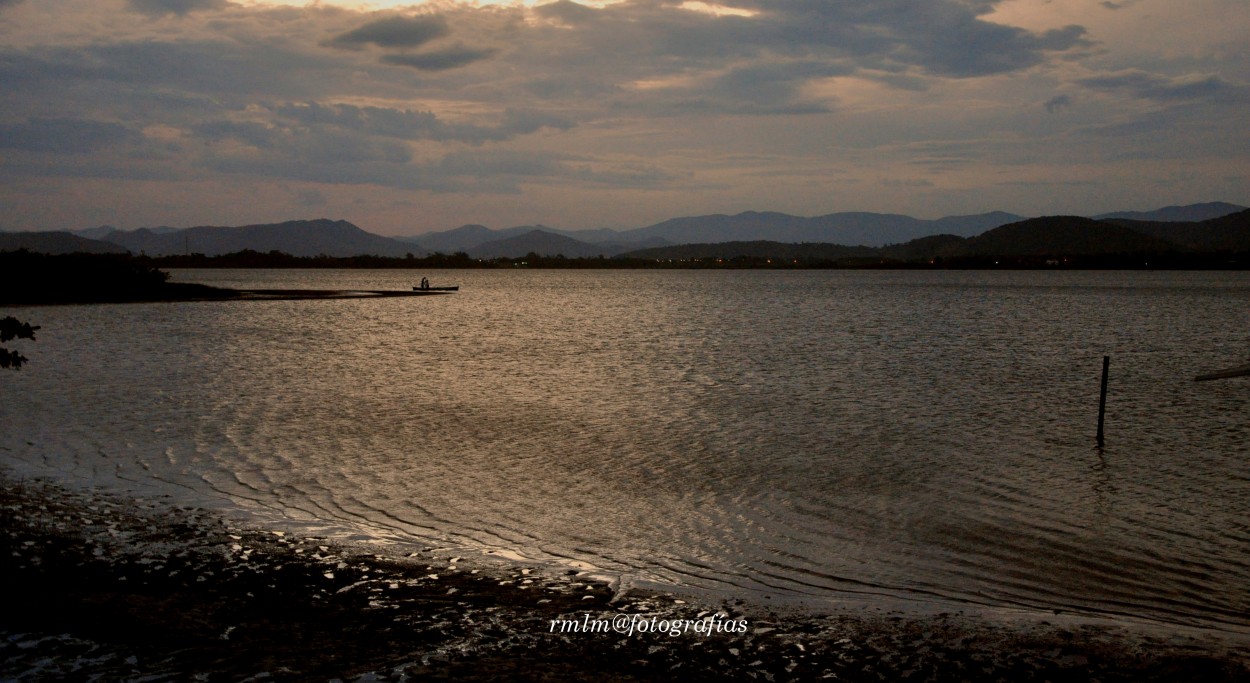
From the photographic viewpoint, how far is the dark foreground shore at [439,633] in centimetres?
744

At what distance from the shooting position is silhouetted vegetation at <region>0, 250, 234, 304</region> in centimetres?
7169

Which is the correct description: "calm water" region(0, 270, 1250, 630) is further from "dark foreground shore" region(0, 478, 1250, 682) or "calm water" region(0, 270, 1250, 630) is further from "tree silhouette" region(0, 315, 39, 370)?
"tree silhouette" region(0, 315, 39, 370)

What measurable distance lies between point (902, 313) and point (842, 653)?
239 ft

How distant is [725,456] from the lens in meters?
18.5

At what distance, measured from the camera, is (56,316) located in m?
58.4

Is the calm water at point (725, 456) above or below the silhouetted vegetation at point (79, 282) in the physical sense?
below

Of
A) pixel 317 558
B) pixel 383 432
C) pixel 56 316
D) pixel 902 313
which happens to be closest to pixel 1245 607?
pixel 317 558

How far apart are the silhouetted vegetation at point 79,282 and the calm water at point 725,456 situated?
37.4 meters

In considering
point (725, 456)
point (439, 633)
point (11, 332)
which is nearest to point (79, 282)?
point (11, 332)

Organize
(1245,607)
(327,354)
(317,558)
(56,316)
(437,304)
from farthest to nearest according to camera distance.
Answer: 1. (437,304)
2. (56,316)
3. (327,354)
4. (317,558)
5. (1245,607)

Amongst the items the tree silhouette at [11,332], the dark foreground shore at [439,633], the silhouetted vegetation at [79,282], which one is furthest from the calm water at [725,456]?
the silhouetted vegetation at [79,282]

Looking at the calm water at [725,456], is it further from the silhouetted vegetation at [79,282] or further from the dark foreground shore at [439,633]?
the silhouetted vegetation at [79,282]

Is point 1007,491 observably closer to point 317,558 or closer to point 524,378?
point 317,558

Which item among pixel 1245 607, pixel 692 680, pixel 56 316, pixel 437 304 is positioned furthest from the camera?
pixel 437 304
